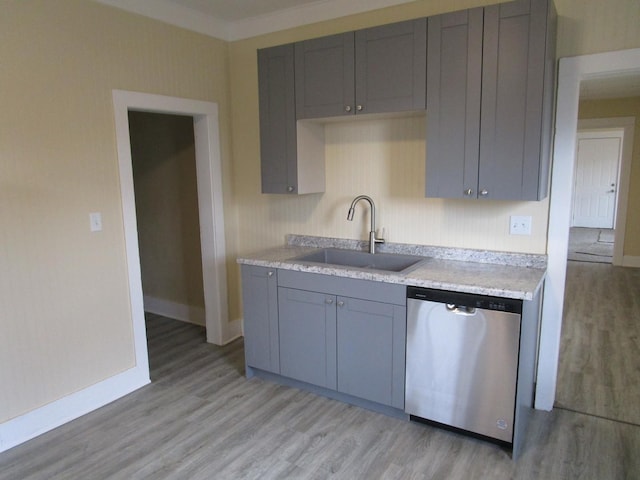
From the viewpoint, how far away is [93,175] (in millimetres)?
2762

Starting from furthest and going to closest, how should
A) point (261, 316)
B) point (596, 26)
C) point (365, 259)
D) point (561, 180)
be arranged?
point (365, 259), point (261, 316), point (561, 180), point (596, 26)

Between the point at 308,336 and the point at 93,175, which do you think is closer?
the point at 93,175

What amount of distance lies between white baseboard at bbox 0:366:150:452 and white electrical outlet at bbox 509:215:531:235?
265 centimetres

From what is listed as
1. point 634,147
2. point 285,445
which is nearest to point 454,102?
point 285,445

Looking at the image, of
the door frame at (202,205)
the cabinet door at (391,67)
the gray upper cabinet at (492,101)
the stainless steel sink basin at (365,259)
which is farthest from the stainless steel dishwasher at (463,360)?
the door frame at (202,205)

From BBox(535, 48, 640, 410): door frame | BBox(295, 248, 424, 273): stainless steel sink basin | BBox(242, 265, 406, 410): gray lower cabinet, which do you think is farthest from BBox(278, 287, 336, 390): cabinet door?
BBox(535, 48, 640, 410): door frame

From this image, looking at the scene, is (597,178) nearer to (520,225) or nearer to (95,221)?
(520,225)

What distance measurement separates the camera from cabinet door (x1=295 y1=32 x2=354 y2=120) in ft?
9.06

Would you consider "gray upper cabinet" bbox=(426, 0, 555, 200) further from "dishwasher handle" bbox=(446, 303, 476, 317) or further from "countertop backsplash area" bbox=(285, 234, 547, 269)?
"dishwasher handle" bbox=(446, 303, 476, 317)

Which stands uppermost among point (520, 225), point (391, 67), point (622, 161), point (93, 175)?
point (391, 67)

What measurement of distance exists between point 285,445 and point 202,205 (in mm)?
2034

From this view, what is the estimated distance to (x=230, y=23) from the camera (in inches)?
142

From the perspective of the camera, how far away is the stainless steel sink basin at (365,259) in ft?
9.93

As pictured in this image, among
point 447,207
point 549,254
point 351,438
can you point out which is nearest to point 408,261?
point 447,207
